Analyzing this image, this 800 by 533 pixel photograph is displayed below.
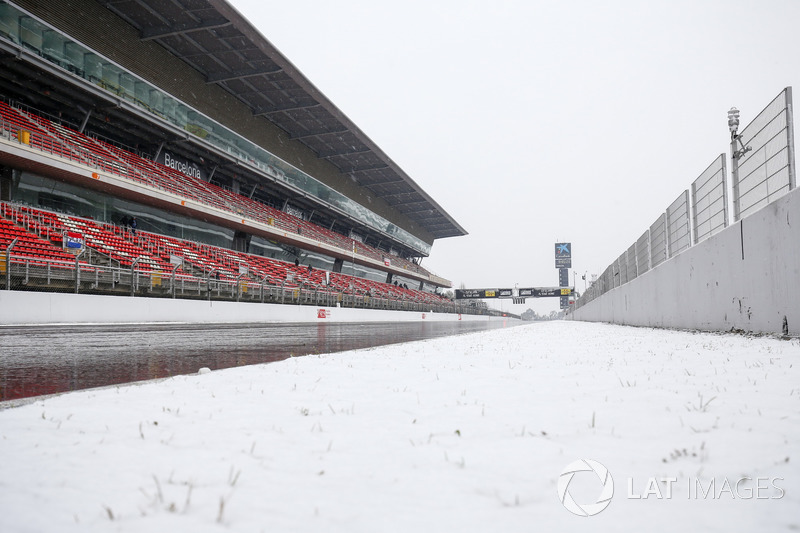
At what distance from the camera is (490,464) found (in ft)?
5.04

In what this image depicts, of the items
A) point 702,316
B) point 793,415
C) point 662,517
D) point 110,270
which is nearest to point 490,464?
point 662,517

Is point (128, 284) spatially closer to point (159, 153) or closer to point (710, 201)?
point (159, 153)

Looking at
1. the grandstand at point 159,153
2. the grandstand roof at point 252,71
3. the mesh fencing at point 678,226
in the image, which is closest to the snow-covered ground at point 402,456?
the mesh fencing at point 678,226

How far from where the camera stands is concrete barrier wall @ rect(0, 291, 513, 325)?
12.4 m

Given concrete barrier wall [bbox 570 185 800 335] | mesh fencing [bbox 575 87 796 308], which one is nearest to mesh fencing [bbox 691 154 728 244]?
mesh fencing [bbox 575 87 796 308]

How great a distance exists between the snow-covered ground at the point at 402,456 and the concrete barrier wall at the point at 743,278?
142 inches

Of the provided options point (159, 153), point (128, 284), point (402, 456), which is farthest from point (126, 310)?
point (402, 456)

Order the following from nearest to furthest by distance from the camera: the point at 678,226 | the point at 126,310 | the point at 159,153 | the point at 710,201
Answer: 1. the point at 710,201
2. the point at 678,226
3. the point at 126,310
4. the point at 159,153

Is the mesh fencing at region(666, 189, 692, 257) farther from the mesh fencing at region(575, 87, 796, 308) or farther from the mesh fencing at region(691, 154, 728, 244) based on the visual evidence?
the mesh fencing at region(691, 154, 728, 244)

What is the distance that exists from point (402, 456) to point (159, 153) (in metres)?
28.8

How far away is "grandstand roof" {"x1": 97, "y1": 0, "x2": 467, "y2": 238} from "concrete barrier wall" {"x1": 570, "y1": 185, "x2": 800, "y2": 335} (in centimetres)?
2236

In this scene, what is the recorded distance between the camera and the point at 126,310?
15047mm

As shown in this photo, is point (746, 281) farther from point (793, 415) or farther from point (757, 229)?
point (793, 415)

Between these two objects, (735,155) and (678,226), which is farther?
(678,226)
